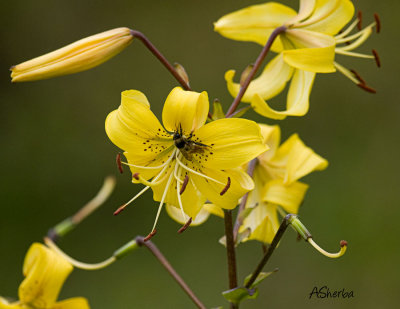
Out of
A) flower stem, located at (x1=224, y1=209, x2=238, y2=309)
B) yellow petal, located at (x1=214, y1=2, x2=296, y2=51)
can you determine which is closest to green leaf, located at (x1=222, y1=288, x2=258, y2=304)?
flower stem, located at (x1=224, y1=209, x2=238, y2=309)

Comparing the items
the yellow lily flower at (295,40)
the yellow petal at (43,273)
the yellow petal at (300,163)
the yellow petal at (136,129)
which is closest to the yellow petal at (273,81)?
the yellow lily flower at (295,40)

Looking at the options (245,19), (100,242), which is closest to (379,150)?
(100,242)

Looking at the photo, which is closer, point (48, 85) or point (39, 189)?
point (39, 189)

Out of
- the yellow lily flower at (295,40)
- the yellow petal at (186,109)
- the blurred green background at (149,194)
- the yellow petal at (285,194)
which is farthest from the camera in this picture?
the blurred green background at (149,194)

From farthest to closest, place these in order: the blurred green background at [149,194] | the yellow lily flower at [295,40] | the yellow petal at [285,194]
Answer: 1. the blurred green background at [149,194]
2. the yellow petal at [285,194]
3. the yellow lily flower at [295,40]

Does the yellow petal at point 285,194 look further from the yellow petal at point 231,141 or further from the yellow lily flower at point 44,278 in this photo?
the yellow lily flower at point 44,278

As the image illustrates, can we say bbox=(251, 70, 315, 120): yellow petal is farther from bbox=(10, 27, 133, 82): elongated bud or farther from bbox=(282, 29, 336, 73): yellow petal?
bbox=(10, 27, 133, 82): elongated bud

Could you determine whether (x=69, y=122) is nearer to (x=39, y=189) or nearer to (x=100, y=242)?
(x=39, y=189)
